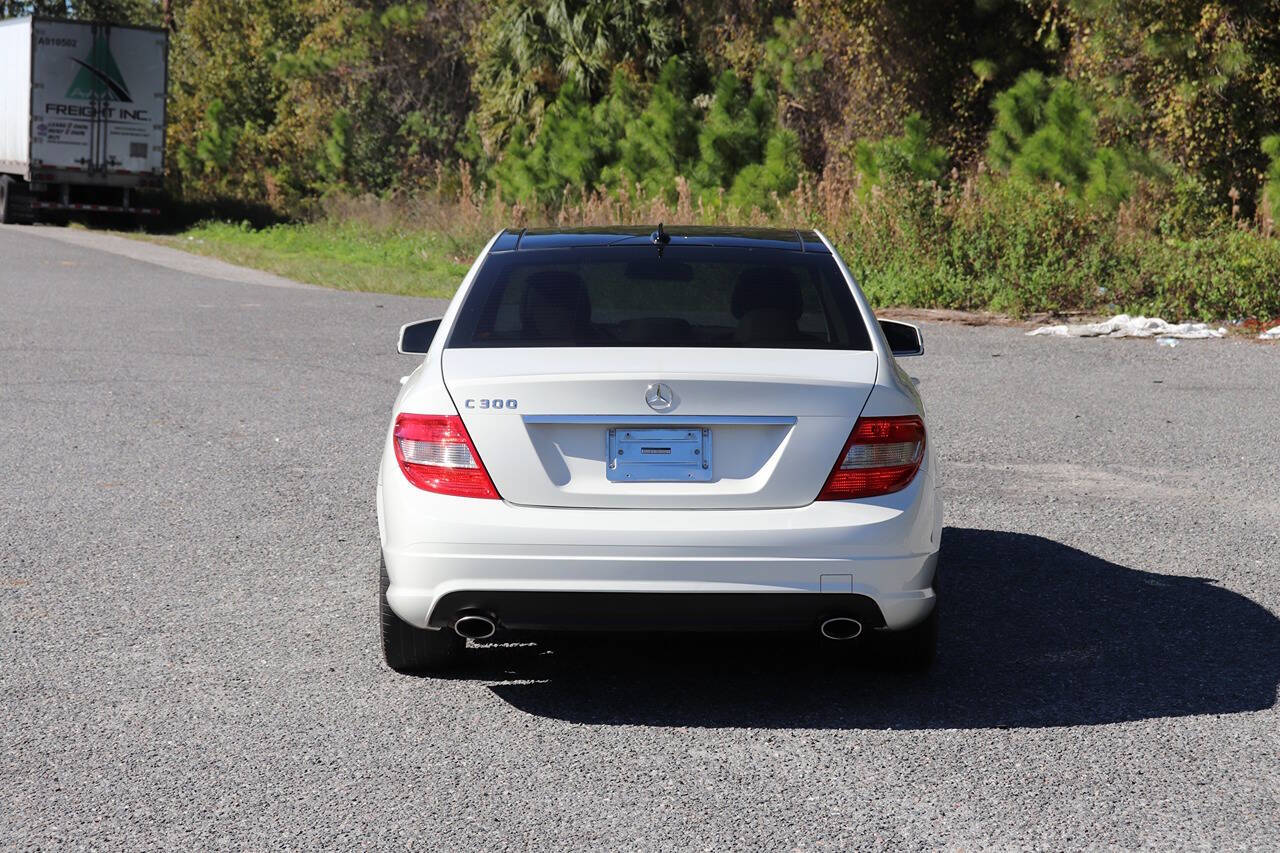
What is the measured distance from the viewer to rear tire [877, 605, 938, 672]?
16.5ft

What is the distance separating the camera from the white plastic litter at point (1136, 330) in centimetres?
1605

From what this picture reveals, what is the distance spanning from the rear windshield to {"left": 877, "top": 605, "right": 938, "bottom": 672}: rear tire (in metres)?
0.90

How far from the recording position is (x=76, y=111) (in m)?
32.3

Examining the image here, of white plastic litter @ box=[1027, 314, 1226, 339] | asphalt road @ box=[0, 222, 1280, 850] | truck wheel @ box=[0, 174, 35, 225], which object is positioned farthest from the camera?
truck wheel @ box=[0, 174, 35, 225]

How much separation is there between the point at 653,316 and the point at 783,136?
77.8ft

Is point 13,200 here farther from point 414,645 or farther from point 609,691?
point 609,691

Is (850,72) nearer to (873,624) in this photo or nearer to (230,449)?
(230,449)

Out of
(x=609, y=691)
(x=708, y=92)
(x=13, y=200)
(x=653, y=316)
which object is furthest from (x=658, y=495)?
(x=13, y=200)

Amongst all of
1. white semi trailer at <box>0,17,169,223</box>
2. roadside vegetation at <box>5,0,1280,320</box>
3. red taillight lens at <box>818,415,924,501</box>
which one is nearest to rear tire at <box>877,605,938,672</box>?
red taillight lens at <box>818,415,924,501</box>

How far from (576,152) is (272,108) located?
59.6 feet

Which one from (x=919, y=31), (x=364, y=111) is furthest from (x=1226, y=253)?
(x=364, y=111)

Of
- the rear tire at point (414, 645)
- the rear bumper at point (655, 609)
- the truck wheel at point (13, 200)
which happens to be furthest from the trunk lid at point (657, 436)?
the truck wheel at point (13, 200)

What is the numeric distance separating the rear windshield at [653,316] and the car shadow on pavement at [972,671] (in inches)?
43.6

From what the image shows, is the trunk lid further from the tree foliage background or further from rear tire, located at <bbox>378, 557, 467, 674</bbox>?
the tree foliage background
